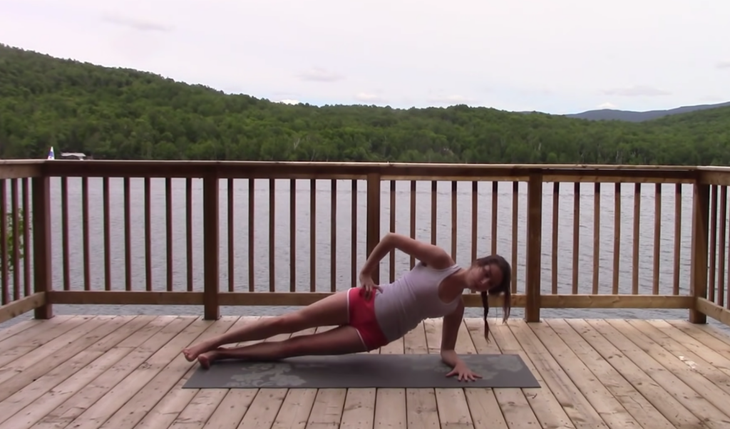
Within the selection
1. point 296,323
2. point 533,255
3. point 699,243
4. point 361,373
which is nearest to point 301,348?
point 296,323

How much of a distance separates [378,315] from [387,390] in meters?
0.36

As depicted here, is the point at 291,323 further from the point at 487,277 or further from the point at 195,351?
the point at 487,277

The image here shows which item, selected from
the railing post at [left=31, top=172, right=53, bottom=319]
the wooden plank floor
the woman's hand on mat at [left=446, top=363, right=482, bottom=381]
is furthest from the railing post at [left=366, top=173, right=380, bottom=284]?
the railing post at [left=31, top=172, right=53, bottom=319]

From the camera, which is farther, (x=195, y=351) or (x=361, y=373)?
(x=195, y=351)

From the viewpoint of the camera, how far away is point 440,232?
12.2m

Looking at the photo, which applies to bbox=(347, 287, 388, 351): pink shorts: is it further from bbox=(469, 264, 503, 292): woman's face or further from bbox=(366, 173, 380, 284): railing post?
bbox=(366, 173, 380, 284): railing post

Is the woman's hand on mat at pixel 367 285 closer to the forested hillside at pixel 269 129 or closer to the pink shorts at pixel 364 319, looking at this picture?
the pink shorts at pixel 364 319

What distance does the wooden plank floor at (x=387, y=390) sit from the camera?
8.39ft

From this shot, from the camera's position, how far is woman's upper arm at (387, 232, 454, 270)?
120 inches

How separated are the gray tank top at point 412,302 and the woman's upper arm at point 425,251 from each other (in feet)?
0.10

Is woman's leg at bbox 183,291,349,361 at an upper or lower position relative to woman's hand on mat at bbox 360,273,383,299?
lower

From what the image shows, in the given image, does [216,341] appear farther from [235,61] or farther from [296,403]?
[235,61]

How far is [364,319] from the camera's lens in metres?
3.12

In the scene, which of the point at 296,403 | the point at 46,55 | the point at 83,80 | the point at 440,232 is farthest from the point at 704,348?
the point at 46,55
